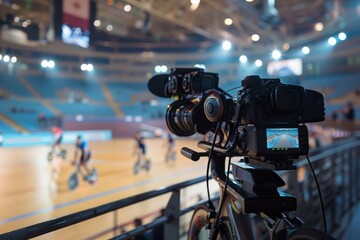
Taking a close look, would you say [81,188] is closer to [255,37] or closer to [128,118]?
[255,37]

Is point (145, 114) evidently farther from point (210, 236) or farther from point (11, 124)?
point (210, 236)

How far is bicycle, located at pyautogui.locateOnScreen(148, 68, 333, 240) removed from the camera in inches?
31.8

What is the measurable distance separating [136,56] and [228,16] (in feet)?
39.4

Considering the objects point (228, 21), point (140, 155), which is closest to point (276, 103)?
point (140, 155)

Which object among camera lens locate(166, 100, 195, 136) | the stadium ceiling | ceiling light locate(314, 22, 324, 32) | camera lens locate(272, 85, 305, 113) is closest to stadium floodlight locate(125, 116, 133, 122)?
the stadium ceiling

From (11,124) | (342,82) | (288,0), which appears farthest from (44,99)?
(342,82)

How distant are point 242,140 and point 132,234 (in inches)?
28.8

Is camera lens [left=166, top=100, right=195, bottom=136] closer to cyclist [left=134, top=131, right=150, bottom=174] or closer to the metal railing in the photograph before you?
the metal railing

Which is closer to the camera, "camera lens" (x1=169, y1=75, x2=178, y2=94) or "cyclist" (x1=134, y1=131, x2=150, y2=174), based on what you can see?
"camera lens" (x1=169, y1=75, x2=178, y2=94)

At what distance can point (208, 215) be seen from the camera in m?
1.18

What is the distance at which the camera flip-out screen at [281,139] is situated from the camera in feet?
2.66

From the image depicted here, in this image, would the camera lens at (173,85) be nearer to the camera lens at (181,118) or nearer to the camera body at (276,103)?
the camera lens at (181,118)

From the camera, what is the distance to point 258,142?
81 cm

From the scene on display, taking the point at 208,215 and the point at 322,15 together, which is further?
the point at 322,15
